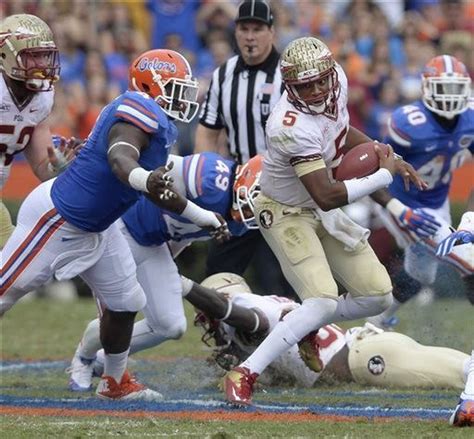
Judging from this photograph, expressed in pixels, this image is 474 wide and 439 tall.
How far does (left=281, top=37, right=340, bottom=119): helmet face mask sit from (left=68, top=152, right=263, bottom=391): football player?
53 cm

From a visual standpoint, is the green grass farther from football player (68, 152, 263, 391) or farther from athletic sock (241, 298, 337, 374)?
football player (68, 152, 263, 391)

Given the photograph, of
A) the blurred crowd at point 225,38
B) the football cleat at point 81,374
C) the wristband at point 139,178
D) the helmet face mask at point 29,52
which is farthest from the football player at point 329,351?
the blurred crowd at point 225,38

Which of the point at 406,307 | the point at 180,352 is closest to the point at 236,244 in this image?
the point at 180,352

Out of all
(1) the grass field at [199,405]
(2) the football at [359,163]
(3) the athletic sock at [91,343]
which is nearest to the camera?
(1) the grass field at [199,405]

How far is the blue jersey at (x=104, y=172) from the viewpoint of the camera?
5.75 meters

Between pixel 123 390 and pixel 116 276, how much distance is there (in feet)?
2.07

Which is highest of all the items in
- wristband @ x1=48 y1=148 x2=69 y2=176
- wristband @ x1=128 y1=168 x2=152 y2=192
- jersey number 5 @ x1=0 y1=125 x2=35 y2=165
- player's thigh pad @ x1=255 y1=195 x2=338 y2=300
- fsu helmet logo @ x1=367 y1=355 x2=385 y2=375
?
wristband @ x1=128 y1=168 x2=152 y2=192

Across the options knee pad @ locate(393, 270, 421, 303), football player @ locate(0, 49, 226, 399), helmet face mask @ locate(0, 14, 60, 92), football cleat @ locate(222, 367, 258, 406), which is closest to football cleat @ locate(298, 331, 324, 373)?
football cleat @ locate(222, 367, 258, 406)

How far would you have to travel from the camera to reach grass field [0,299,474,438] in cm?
524

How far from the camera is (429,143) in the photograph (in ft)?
25.8

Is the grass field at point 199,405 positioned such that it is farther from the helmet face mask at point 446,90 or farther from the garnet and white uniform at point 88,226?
the helmet face mask at point 446,90

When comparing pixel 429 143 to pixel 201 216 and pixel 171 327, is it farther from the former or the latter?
pixel 201 216

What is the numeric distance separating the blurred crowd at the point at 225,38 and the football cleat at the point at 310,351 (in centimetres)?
532

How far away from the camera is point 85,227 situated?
19.6 ft
